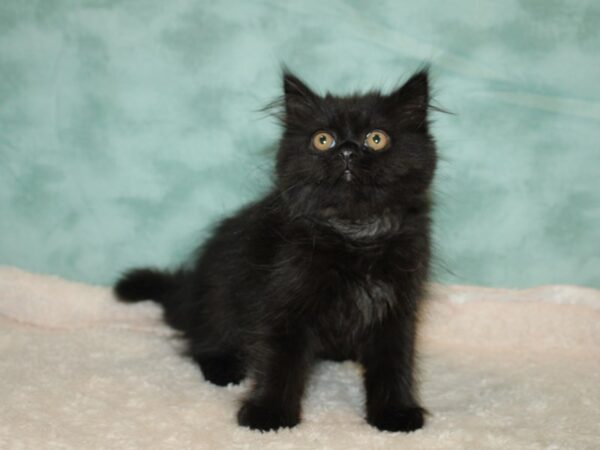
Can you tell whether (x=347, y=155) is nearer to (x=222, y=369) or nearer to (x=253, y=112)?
(x=222, y=369)

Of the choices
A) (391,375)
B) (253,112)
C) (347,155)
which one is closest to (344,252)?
(347,155)

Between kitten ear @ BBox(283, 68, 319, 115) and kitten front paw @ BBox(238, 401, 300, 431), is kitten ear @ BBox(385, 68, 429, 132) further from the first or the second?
kitten front paw @ BBox(238, 401, 300, 431)

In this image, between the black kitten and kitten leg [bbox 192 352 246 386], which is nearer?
the black kitten

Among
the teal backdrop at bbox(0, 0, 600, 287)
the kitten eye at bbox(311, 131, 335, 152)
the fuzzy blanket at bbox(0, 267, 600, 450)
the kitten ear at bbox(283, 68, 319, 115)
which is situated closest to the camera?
the fuzzy blanket at bbox(0, 267, 600, 450)

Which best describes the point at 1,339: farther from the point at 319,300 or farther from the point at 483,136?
the point at 483,136

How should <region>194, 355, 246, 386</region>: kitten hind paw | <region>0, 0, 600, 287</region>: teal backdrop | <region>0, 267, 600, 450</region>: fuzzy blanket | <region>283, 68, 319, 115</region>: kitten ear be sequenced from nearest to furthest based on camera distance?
<region>0, 267, 600, 450</region>: fuzzy blanket, <region>283, 68, 319, 115</region>: kitten ear, <region>194, 355, 246, 386</region>: kitten hind paw, <region>0, 0, 600, 287</region>: teal backdrop

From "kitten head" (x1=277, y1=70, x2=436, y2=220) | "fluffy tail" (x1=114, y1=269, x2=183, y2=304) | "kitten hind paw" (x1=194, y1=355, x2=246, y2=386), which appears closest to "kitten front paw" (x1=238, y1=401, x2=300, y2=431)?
"kitten hind paw" (x1=194, y1=355, x2=246, y2=386)

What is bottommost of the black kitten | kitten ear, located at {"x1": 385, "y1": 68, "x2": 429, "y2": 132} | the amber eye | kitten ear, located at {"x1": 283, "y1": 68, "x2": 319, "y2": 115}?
the black kitten
